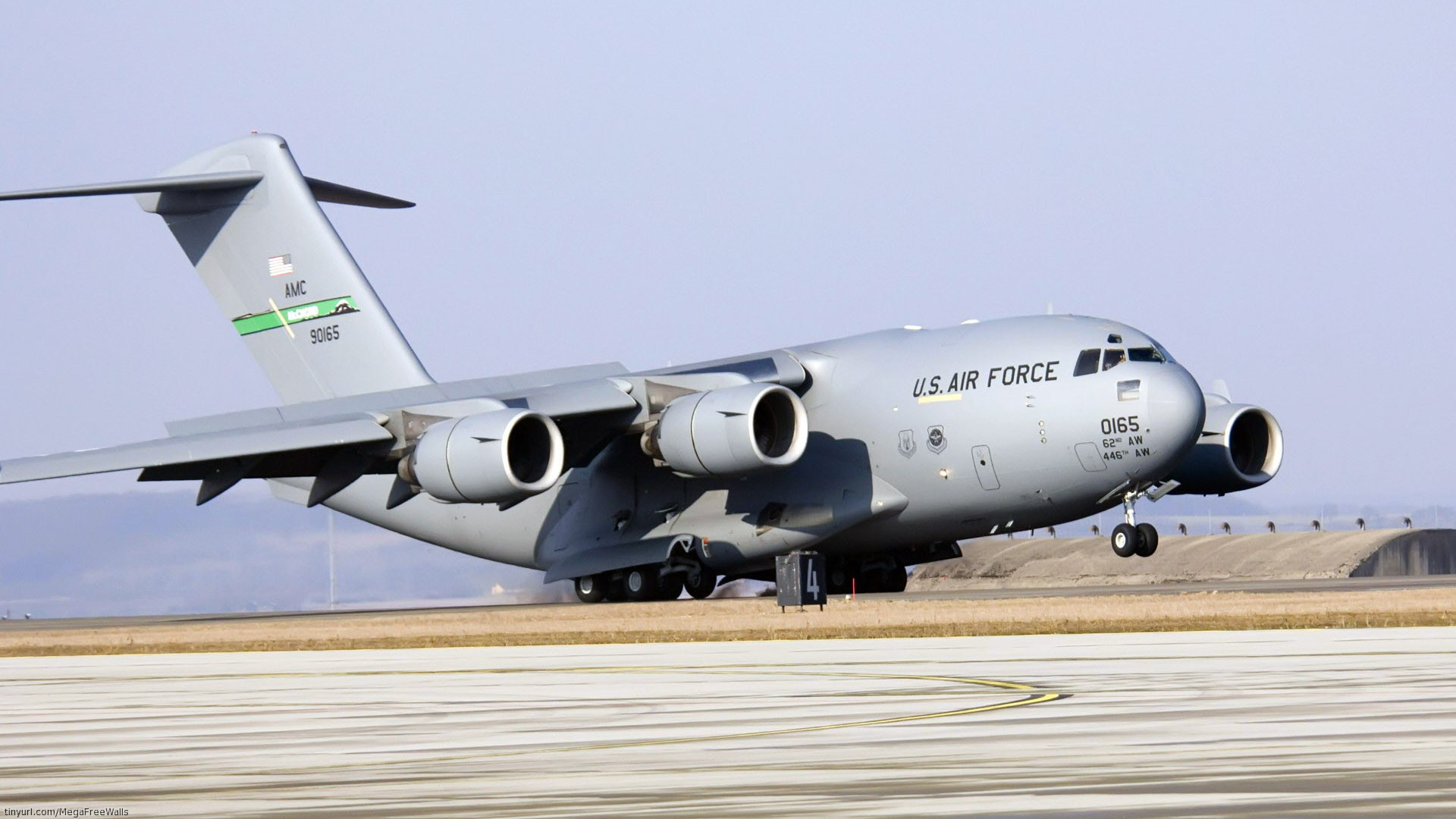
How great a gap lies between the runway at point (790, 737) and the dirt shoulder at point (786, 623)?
10.5ft

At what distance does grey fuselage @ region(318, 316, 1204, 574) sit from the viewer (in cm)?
2561

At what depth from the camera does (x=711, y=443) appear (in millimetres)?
26188

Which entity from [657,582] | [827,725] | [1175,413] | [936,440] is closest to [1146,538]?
[1175,413]

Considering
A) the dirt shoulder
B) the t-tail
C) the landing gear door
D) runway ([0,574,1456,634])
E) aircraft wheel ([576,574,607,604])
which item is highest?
the t-tail

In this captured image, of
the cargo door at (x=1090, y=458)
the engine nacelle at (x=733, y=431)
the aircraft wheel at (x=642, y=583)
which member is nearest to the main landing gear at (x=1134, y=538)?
the cargo door at (x=1090, y=458)

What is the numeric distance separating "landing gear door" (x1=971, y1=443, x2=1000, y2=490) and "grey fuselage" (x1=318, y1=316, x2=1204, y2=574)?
2 centimetres

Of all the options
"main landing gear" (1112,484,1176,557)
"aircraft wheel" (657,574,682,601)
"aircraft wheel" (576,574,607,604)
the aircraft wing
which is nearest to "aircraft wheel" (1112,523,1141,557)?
"main landing gear" (1112,484,1176,557)

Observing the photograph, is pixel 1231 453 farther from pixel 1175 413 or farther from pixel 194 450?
pixel 194 450

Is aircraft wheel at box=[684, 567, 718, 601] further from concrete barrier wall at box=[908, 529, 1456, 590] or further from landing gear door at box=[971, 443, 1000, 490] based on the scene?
concrete barrier wall at box=[908, 529, 1456, 590]

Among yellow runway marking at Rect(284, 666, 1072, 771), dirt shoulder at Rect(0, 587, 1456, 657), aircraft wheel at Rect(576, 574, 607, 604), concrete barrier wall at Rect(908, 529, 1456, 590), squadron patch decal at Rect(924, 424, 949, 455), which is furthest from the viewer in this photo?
concrete barrier wall at Rect(908, 529, 1456, 590)

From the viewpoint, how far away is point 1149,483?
26156 millimetres

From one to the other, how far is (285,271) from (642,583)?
8101mm

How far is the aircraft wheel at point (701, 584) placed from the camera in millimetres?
28672

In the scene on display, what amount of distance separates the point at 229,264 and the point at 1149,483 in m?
15.2
